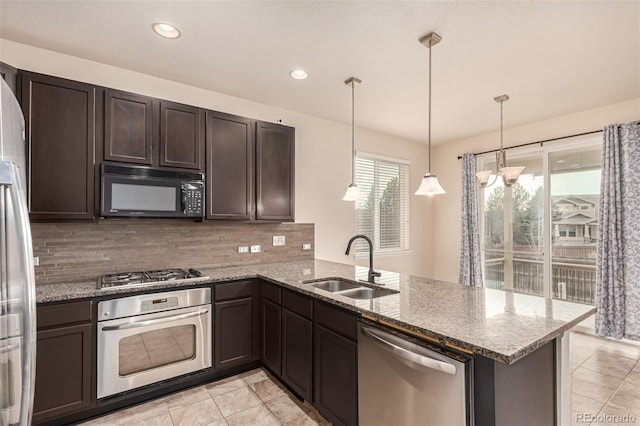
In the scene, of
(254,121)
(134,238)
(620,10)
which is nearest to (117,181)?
(134,238)

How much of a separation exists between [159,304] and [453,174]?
4.62m

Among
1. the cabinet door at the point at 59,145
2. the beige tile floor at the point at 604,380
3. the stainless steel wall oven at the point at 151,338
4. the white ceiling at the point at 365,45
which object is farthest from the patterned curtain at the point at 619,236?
the cabinet door at the point at 59,145

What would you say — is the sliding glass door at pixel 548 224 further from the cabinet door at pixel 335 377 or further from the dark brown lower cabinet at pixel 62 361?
the dark brown lower cabinet at pixel 62 361

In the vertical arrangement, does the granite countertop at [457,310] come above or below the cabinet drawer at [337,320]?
above

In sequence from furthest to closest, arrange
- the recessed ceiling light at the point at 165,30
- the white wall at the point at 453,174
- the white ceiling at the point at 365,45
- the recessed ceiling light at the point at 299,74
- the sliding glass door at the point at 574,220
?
the white wall at the point at 453,174 → the sliding glass door at the point at 574,220 → the recessed ceiling light at the point at 299,74 → the recessed ceiling light at the point at 165,30 → the white ceiling at the point at 365,45

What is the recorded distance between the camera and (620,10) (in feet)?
6.35

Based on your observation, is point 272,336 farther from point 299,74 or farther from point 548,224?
point 548,224

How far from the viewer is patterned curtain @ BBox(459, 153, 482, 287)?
186 inches

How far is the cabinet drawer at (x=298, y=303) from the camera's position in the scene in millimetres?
2179

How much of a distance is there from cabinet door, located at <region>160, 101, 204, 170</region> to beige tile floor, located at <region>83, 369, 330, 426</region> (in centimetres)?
188

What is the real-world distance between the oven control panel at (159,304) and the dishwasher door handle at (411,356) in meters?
1.52

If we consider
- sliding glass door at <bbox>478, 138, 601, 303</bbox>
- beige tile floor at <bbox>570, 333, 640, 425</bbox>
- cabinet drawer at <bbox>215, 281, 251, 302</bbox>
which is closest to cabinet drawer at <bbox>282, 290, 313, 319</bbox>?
cabinet drawer at <bbox>215, 281, 251, 302</bbox>

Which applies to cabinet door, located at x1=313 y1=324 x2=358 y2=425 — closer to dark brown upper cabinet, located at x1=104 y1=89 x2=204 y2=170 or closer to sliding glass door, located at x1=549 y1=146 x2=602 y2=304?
dark brown upper cabinet, located at x1=104 y1=89 x2=204 y2=170

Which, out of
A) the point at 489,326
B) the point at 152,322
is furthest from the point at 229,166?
the point at 489,326
